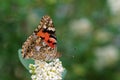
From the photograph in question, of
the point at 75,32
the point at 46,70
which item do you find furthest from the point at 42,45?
the point at 75,32

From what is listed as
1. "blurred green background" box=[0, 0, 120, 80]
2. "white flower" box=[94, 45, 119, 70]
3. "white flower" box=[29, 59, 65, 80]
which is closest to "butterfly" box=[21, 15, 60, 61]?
"white flower" box=[29, 59, 65, 80]

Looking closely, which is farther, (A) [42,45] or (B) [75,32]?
(B) [75,32]

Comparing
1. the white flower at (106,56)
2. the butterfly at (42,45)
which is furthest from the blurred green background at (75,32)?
the butterfly at (42,45)

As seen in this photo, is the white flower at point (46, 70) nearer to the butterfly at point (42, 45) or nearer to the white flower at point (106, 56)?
the butterfly at point (42, 45)

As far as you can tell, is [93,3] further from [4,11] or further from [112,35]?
[4,11]

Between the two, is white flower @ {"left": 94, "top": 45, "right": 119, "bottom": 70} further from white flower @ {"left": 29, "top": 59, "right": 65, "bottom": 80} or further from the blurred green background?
white flower @ {"left": 29, "top": 59, "right": 65, "bottom": 80}

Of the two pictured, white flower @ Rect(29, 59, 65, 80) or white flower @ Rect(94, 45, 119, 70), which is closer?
white flower @ Rect(29, 59, 65, 80)

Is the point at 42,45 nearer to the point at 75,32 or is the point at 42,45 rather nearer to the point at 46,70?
the point at 46,70
